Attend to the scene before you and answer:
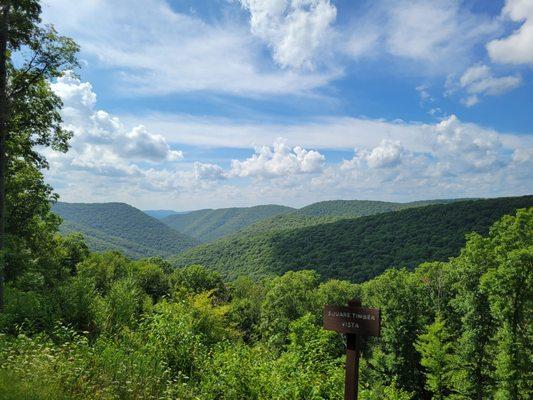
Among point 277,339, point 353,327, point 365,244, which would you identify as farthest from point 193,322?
point 365,244

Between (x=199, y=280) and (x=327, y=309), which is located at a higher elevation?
(x=327, y=309)

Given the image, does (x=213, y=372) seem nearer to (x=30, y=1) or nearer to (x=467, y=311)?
(x=30, y=1)

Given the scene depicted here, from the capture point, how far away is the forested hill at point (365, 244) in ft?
348

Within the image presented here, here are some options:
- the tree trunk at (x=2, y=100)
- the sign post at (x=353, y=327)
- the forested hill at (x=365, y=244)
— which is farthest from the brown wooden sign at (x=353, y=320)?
the forested hill at (x=365, y=244)

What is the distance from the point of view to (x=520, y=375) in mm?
21125

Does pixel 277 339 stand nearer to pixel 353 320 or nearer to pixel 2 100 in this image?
pixel 2 100

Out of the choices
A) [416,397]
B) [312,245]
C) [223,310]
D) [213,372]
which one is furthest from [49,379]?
[312,245]

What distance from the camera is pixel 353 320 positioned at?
19.0ft

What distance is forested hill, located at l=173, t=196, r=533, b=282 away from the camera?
10619cm

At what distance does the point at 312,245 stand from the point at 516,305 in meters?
130

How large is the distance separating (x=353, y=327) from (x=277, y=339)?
19.9 metres

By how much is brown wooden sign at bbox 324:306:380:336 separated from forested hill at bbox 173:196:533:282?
9570 cm

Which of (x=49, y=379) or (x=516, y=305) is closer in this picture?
(x=49, y=379)

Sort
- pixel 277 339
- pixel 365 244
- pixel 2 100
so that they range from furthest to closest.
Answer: pixel 365 244 < pixel 277 339 < pixel 2 100
